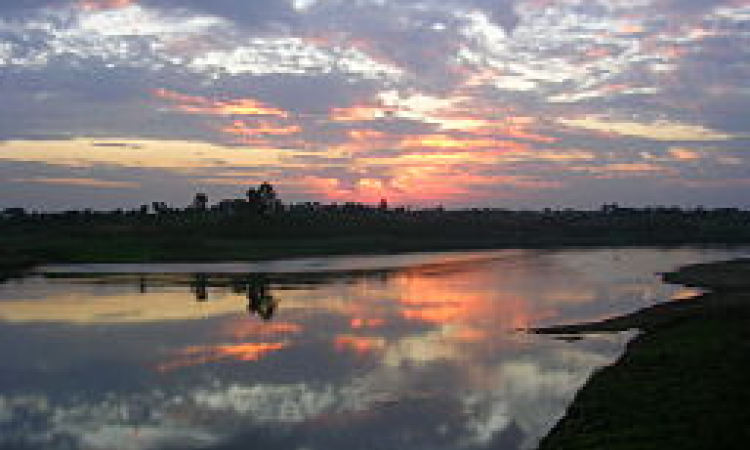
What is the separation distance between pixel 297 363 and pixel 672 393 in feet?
53.3

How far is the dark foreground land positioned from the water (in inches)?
55.1

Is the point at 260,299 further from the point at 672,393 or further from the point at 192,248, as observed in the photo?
the point at 192,248

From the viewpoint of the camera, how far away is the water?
22.3m

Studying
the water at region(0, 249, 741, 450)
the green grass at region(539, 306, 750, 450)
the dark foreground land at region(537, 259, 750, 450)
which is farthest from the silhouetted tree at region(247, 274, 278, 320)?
the green grass at region(539, 306, 750, 450)

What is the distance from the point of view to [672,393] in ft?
75.9

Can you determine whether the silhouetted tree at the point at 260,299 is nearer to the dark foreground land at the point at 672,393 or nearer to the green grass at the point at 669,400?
the dark foreground land at the point at 672,393

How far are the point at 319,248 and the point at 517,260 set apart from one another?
139 ft

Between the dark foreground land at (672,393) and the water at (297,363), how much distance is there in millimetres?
1400

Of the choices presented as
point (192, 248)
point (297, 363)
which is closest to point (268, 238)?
point (192, 248)

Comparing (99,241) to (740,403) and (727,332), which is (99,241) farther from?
(740,403)

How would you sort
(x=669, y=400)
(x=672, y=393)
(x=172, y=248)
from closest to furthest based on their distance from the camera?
(x=669, y=400) → (x=672, y=393) → (x=172, y=248)

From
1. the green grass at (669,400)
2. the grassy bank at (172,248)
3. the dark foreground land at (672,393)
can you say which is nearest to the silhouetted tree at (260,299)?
the dark foreground land at (672,393)

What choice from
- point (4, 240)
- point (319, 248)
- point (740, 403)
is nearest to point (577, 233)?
point (319, 248)

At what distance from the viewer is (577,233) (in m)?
195
